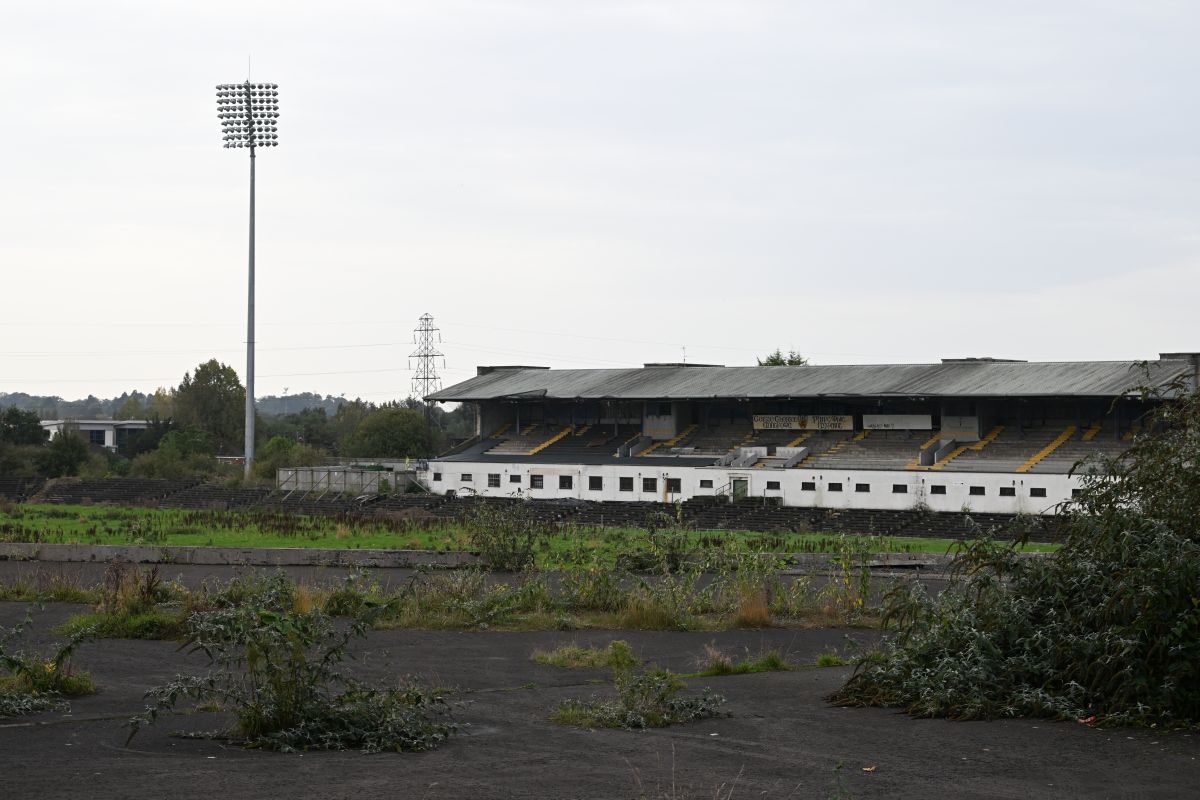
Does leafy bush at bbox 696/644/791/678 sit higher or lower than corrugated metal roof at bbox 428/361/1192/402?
lower

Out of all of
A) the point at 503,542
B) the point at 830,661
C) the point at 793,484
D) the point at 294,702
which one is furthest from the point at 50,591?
the point at 793,484

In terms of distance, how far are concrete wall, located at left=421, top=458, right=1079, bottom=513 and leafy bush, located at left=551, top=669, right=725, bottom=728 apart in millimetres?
36886

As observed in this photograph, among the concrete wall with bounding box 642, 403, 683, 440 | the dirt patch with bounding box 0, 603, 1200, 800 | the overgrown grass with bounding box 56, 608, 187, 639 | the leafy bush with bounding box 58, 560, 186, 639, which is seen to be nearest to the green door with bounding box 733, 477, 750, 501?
the concrete wall with bounding box 642, 403, 683, 440

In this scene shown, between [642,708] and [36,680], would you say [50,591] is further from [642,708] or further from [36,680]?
[642,708]

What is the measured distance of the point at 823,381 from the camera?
206 feet

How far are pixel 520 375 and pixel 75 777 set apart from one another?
64.5 metres

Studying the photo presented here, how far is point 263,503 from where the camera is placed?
61.9 meters

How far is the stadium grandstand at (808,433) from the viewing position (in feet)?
175

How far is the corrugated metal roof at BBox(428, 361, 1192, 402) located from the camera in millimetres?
54938

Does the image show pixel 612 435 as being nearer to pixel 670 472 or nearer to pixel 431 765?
pixel 670 472

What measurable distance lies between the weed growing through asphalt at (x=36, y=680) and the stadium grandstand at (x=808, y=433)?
132 ft

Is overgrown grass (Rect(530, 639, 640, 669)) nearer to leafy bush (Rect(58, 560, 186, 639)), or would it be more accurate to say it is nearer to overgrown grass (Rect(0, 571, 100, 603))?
leafy bush (Rect(58, 560, 186, 639))

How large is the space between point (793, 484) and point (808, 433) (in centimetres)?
691

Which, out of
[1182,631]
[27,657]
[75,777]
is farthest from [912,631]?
[27,657]
